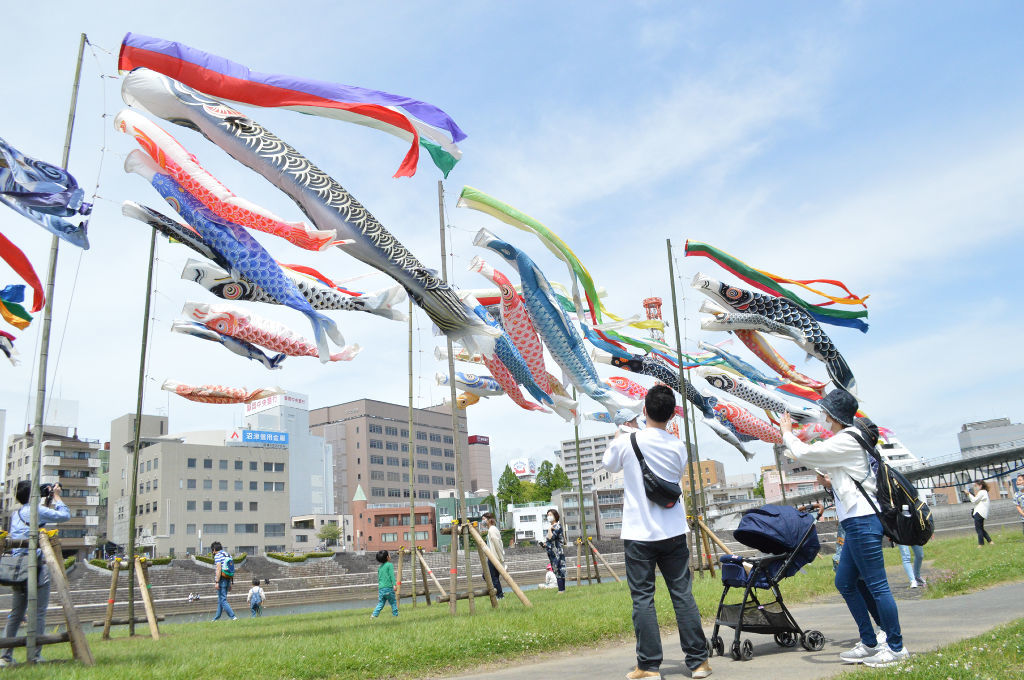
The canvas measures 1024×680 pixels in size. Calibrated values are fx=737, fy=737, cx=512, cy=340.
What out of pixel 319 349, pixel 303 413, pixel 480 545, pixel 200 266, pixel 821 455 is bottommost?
pixel 480 545

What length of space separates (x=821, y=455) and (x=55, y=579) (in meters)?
6.65

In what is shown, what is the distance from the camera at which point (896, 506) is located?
214 inches

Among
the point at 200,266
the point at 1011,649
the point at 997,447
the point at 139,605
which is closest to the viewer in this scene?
the point at 1011,649

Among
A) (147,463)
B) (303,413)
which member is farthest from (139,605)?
(303,413)

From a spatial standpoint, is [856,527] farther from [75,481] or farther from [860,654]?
[75,481]

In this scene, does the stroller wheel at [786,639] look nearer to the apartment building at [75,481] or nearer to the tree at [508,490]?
the apartment building at [75,481]

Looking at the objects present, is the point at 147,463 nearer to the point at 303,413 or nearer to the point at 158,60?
the point at 303,413

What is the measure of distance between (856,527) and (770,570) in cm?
115

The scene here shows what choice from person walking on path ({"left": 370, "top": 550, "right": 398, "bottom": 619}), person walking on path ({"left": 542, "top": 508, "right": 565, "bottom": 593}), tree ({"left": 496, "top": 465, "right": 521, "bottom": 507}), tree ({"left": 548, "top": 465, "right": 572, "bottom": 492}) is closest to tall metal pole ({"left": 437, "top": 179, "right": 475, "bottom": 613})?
person walking on path ({"left": 370, "top": 550, "right": 398, "bottom": 619})

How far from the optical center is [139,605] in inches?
1072

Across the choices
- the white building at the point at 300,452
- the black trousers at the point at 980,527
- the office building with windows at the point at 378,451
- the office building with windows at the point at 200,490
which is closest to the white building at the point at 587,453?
the office building with windows at the point at 378,451

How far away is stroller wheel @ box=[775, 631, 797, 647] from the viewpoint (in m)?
6.25

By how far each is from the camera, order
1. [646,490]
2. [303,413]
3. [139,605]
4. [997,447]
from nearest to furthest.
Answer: [646,490] → [139,605] → [997,447] → [303,413]

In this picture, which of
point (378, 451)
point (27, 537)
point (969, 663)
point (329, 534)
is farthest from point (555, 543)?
point (378, 451)
